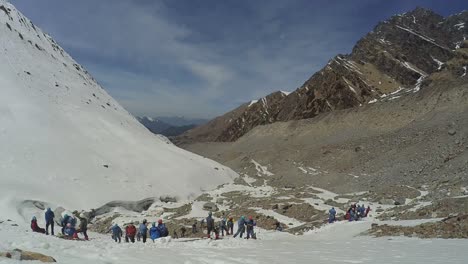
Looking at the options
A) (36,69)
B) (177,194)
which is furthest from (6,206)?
(36,69)

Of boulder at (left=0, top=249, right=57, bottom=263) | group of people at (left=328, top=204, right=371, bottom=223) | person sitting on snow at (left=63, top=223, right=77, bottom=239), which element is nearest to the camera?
boulder at (left=0, top=249, right=57, bottom=263)

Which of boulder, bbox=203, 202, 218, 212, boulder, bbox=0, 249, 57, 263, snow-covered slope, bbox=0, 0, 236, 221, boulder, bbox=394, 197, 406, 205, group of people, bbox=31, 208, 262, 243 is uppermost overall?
snow-covered slope, bbox=0, 0, 236, 221

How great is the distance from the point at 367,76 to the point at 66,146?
116893mm

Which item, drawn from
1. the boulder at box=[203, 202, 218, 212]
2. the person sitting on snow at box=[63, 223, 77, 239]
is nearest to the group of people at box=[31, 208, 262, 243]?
the person sitting on snow at box=[63, 223, 77, 239]

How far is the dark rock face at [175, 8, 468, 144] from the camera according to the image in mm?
128375

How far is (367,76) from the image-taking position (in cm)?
13988

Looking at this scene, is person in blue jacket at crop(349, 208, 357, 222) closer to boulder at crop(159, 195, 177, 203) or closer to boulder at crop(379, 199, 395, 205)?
boulder at crop(379, 199, 395, 205)

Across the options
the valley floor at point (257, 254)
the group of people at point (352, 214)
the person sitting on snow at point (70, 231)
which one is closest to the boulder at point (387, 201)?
the group of people at point (352, 214)

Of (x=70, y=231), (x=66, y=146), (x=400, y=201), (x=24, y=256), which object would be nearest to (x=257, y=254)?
(x=24, y=256)

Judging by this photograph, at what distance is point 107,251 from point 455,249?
37.5 feet

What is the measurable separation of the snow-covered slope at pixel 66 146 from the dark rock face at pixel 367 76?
76.4 meters

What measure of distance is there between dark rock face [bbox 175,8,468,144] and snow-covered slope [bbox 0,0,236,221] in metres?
76.4

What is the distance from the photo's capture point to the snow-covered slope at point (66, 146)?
120 feet

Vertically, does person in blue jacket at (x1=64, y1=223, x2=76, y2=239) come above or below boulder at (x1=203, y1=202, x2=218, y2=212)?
below
